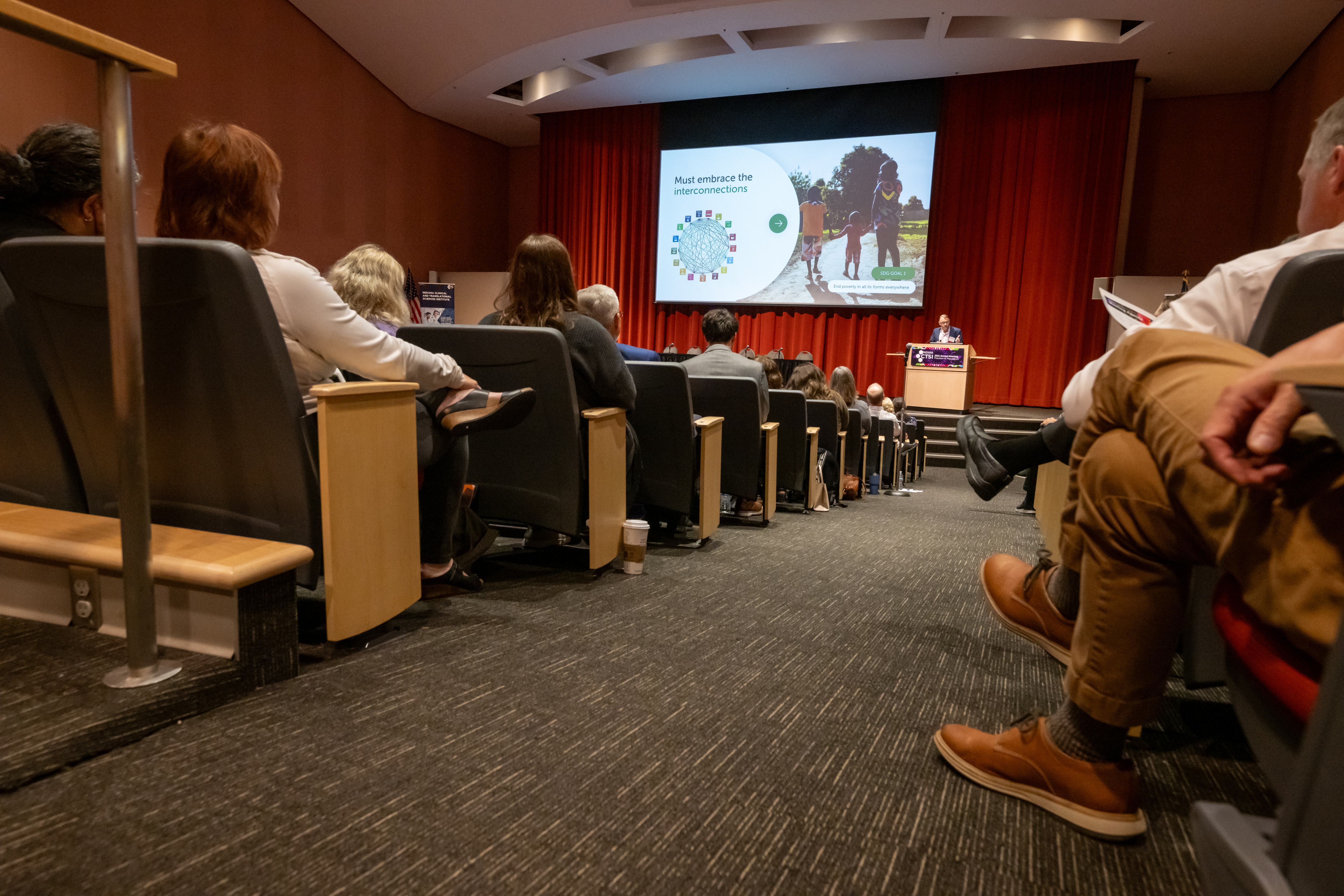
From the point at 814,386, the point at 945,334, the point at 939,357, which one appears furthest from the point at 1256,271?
the point at 945,334

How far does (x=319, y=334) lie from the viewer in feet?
4.91

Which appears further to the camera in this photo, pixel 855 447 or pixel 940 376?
pixel 940 376

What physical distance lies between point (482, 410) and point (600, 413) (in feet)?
1.60

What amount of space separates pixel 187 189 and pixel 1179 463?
173 centimetres

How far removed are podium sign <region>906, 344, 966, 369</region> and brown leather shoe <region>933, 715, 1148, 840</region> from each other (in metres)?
6.46

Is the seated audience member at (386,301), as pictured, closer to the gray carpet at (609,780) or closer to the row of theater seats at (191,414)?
the gray carpet at (609,780)

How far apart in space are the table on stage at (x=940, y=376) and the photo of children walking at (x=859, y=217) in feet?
4.41

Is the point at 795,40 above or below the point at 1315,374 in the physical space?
above

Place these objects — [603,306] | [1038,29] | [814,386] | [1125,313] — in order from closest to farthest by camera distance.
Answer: [1125,313], [603,306], [814,386], [1038,29]

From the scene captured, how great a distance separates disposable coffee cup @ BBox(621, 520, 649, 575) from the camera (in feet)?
7.75

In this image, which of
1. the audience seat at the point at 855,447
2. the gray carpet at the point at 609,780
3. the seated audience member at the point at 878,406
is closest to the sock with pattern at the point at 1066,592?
the gray carpet at the point at 609,780

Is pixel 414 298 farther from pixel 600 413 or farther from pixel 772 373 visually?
pixel 600 413

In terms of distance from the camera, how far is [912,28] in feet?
22.4

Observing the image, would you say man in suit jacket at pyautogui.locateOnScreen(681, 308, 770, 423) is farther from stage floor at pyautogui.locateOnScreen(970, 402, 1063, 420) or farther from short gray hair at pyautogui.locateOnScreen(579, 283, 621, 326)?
stage floor at pyautogui.locateOnScreen(970, 402, 1063, 420)
